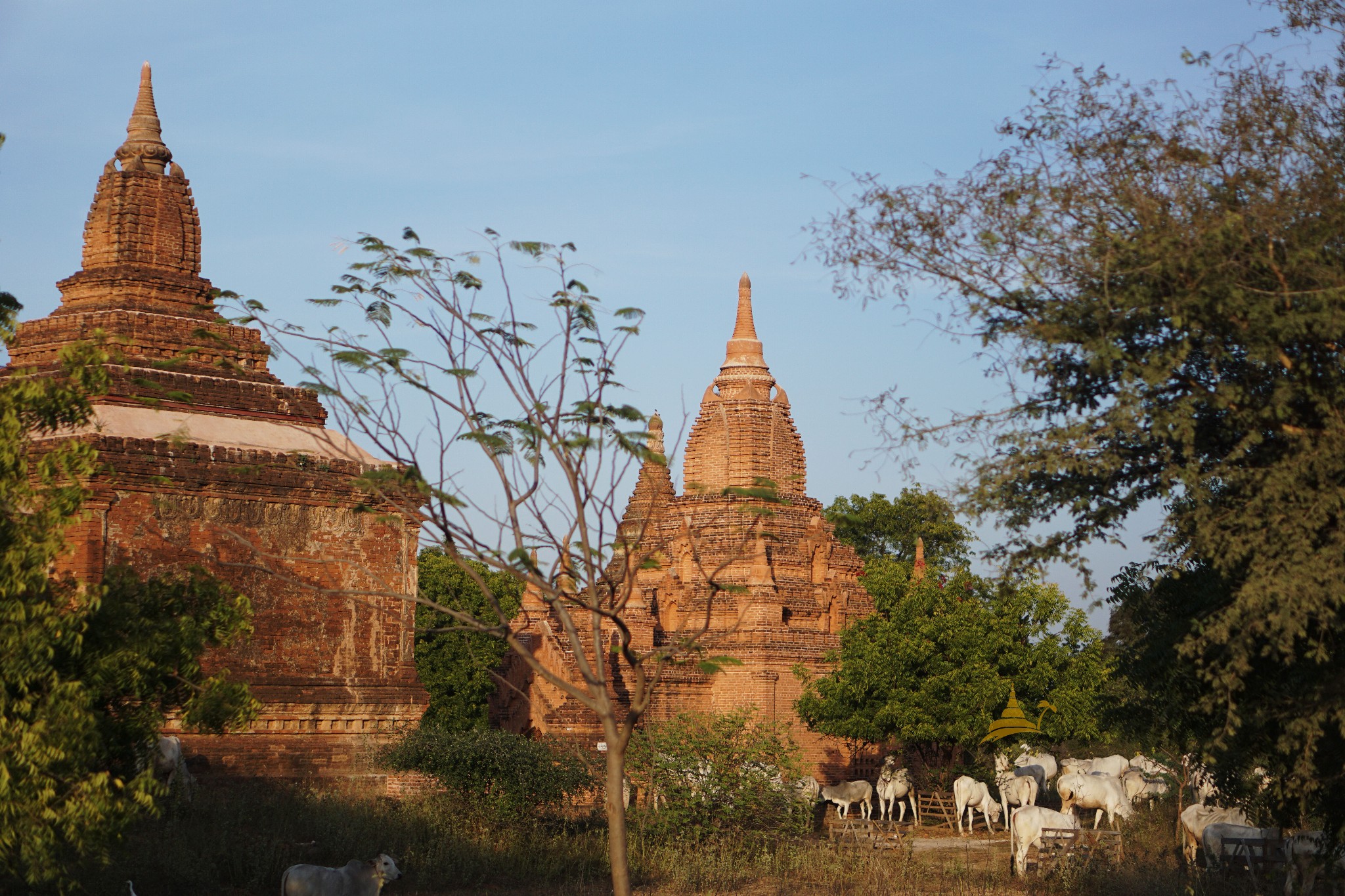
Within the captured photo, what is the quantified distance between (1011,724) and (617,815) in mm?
20061

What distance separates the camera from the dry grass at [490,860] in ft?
52.1

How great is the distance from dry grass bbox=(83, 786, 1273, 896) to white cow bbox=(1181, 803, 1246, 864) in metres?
0.40

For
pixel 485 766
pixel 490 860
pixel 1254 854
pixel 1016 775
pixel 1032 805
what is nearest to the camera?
pixel 490 860

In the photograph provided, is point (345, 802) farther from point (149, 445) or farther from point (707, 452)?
point (707, 452)

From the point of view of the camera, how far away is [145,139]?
2159 cm

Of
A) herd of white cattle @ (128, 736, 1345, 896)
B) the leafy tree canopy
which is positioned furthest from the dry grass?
the leafy tree canopy

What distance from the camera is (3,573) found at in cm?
1009

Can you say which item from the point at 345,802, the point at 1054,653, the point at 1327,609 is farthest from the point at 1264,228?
the point at 1054,653

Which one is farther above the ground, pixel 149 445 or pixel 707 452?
pixel 707 452

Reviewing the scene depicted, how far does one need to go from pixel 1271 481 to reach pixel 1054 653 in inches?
891

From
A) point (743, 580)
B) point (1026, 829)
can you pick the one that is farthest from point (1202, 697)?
A: point (743, 580)

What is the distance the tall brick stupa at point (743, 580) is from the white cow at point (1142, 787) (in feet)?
19.6

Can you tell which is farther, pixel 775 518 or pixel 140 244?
pixel 775 518

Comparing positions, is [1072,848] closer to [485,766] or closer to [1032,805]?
[1032,805]
